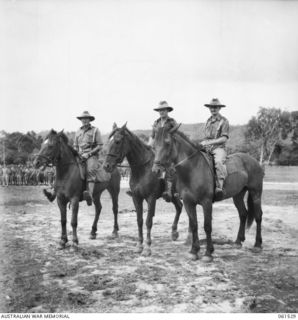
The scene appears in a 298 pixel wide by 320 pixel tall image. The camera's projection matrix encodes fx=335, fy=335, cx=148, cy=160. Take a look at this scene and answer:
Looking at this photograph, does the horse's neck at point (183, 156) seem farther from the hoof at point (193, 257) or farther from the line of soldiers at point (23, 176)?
the line of soldiers at point (23, 176)

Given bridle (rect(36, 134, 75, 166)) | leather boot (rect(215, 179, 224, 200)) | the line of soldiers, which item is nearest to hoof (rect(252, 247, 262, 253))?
leather boot (rect(215, 179, 224, 200))

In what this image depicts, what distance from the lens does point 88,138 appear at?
8.74 m

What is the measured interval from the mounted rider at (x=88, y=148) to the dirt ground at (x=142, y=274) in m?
1.32

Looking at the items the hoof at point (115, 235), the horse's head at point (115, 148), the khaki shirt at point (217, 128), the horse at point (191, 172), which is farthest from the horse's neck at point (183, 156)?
the hoof at point (115, 235)

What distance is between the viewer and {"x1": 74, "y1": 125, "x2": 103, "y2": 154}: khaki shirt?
872cm

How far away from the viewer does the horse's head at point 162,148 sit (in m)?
6.39

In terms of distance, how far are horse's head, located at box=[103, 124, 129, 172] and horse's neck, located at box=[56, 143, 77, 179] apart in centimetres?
130

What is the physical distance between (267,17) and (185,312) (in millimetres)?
6318

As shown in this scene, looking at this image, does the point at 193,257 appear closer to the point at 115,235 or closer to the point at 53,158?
the point at 115,235

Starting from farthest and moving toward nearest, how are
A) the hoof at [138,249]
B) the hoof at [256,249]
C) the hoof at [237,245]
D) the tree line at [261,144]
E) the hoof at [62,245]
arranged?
1. the tree line at [261,144]
2. the hoof at [237,245]
3. the hoof at [62,245]
4. the hoof at [256,249]
5. the hoof at [138,249]

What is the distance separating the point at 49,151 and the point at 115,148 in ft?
5.09

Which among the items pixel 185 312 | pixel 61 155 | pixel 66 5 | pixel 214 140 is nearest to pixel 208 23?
pixel 214 140

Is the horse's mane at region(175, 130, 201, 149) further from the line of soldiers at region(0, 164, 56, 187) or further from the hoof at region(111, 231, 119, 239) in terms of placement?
the line of soldiers at region(0, 164, 56, 187)

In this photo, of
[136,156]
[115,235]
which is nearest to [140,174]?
[136,156]
